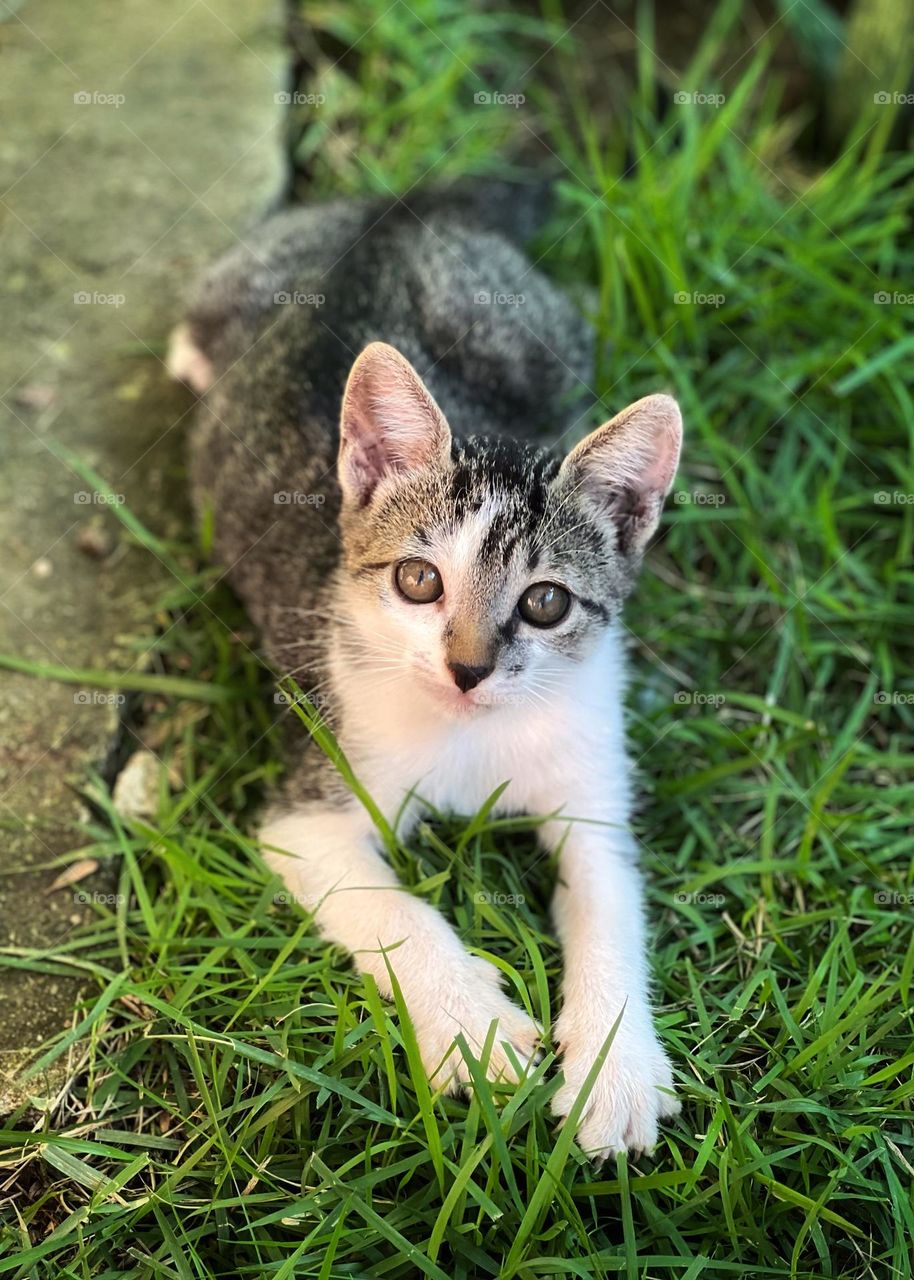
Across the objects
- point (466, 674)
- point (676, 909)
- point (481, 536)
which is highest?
point (481, 536)

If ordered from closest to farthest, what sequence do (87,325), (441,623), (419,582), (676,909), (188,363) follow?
(441,623) → (419,582) → (676,909) → (188,363) → (87,325)

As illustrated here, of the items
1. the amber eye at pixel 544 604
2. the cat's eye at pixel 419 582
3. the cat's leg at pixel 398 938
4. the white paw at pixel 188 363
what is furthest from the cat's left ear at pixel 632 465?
the white paw at pixel 188 363

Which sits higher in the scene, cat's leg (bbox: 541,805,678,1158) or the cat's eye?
the cat's eye

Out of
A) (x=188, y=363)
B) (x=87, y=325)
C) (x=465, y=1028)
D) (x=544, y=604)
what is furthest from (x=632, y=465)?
(x=87, y=325)

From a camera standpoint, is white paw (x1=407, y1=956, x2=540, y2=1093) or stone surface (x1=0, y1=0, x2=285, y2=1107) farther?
stone surface (x1=0, y1=0, x2=285, y2=1107)

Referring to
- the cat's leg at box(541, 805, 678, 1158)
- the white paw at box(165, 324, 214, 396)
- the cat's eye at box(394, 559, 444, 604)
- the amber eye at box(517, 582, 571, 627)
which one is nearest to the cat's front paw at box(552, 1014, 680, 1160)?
the cat's leg at box(541, 805, 678, 1158)

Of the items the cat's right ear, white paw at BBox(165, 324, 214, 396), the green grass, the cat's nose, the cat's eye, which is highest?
the cat's right ear

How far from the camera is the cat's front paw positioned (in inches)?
111

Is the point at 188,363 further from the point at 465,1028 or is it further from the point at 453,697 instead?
the point at 465,1028

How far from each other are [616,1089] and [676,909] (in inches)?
31.1

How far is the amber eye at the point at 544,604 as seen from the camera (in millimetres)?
3035

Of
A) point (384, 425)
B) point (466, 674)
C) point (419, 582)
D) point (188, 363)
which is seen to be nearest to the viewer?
point (466, 674)

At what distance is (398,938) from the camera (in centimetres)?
311

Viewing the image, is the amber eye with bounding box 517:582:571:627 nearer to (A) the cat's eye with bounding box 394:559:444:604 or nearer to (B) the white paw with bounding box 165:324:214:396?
(A) the cat's eye with bounding box 394:559:444:604
